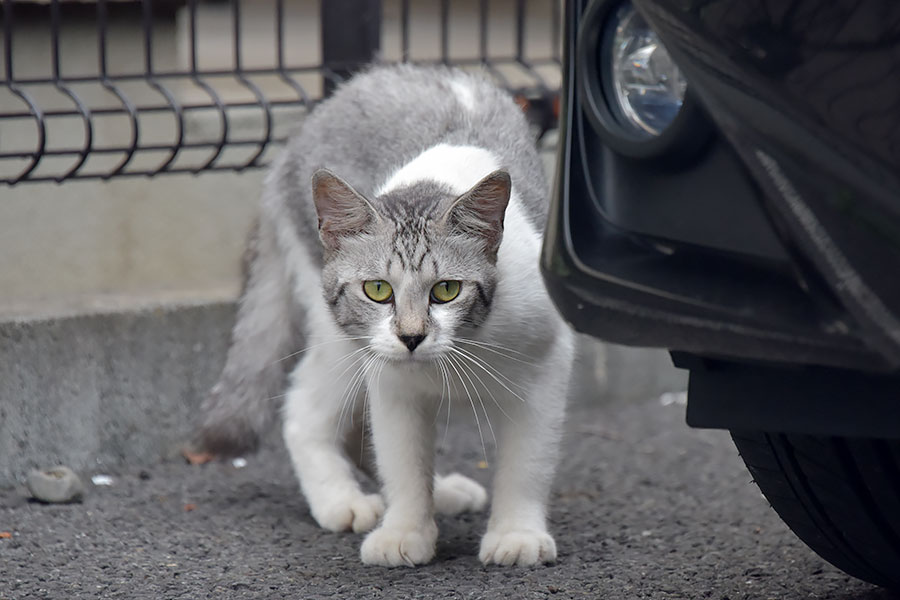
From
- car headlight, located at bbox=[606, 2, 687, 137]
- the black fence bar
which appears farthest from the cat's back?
car headlight, located at bbox=[606, 2, 687, 137]

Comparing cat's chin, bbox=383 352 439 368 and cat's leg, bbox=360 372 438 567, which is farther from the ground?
cat's chin, bbox=383 352 439 368

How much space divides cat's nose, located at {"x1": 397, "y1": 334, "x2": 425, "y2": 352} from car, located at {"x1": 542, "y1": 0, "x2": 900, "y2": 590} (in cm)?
70

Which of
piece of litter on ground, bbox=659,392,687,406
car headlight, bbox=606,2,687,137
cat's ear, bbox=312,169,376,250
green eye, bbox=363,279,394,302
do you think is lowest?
piece of litter on ground, bbox=659,392,687,406

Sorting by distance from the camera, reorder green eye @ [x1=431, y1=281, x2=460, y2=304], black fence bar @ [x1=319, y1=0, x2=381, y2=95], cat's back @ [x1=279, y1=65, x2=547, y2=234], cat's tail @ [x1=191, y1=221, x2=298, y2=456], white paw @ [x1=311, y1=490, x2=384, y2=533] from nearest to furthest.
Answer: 1. green eye @ [x1=431, y1=281, x2=460, y2=304]
2. white paw @ [x1=311, y1=490, x2=384, y2=533]
3. cat's back @ [x1=279, y1=65, x2=547, y2=234]
4. cat's tail @ [x1=191, y1=221, x2=298, y2=456]
5. black fence bar @ [x1=319, y1=0, x2=381, y2=95]

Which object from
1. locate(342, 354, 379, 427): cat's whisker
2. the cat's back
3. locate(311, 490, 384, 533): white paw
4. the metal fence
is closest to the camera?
locate(342, 354, 379, 427): cat's whisker

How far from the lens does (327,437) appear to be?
3627 millimetres

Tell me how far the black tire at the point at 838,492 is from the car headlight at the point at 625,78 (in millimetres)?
700

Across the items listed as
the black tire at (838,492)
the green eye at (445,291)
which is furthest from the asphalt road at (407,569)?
the green eye at (445,291)

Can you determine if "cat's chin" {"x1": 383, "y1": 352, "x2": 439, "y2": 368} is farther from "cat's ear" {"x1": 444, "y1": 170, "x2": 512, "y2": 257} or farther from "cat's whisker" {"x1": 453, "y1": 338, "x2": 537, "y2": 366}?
"cat's ear" {"x1": 444, "y1": 170, "x2": 512, "y2": 257}

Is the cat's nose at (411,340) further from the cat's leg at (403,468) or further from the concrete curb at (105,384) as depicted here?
the concrete curb at (105,384)

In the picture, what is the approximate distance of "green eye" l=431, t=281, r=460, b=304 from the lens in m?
2.88

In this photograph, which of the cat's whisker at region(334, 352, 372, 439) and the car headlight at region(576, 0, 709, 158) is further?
the cat's whisker at region(334, 352, 372, 439)

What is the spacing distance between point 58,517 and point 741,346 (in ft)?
7.73

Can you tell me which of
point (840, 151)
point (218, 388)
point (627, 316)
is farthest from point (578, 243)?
point (218, 388)
